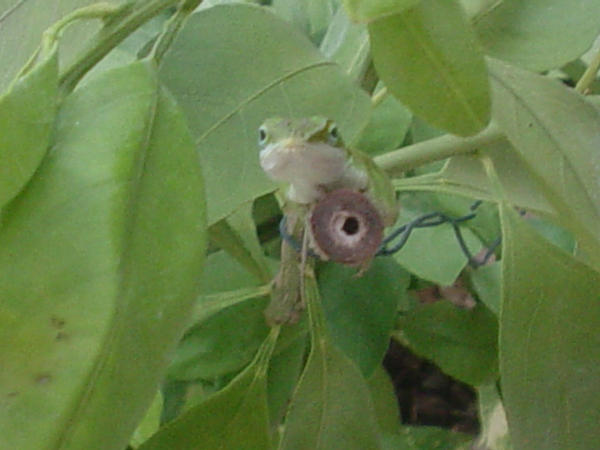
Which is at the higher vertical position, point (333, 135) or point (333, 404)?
point (333, 135)

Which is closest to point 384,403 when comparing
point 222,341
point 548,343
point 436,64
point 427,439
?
point 427,439

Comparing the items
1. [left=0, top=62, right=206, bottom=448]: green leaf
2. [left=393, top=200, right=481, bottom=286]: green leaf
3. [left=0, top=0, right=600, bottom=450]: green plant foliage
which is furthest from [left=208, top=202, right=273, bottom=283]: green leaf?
[left=0, top=62, right=206, bottom=448]: green leaf

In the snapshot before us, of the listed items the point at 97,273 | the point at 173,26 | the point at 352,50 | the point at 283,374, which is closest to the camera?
the point at 97,273

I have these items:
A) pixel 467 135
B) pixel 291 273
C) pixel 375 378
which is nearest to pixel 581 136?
pixel 467 135

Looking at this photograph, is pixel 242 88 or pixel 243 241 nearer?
pixel 242 88

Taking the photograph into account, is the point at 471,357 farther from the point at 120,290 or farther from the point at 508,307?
the point at 120,290

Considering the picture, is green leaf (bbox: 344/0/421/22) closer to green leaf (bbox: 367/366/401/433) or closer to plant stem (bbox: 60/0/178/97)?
plant stem (bbox: 60/0/178/97)

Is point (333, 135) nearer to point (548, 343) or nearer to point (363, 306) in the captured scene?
point (548, 343)
